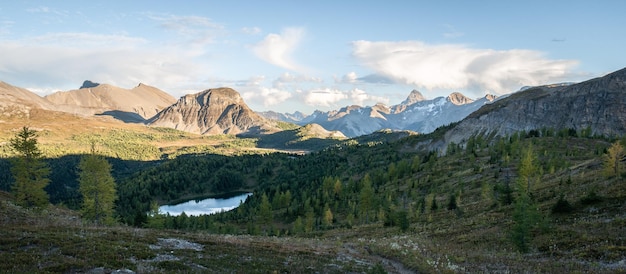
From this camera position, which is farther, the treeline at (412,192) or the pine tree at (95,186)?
the treeline at (412,192)

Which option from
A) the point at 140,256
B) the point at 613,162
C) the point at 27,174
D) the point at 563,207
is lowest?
the point at 563,207

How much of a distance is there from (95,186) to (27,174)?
10391 mm

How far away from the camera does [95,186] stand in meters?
61.1

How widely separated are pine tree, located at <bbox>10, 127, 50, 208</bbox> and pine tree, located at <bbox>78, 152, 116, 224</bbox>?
555 centimetres

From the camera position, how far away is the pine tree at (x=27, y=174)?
188 feet

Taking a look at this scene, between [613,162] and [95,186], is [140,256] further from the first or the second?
[613,162]

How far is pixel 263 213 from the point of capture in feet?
380

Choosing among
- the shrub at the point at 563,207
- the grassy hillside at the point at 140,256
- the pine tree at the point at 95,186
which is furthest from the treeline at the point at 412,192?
the grassy hillside at the point at 140,256

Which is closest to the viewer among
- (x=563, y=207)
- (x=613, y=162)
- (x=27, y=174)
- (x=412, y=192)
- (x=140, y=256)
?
(x=140, y=256)

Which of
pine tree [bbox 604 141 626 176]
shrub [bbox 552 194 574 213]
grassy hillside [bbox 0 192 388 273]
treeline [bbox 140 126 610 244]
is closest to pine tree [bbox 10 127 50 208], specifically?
treeline [bbox 140 126 610 244]

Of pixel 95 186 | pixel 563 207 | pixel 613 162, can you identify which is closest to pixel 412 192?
pixel 613 162

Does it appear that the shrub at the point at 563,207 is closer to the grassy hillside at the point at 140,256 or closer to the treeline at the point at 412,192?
the treeline at the point at 412,192

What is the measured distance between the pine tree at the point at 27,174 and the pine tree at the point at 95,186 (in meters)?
5.55

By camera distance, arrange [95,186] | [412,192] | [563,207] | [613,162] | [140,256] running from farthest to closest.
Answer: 1. [412,192]
2. [613,162]
3. [95,186]
4. [563,207]
5. [140,256]
